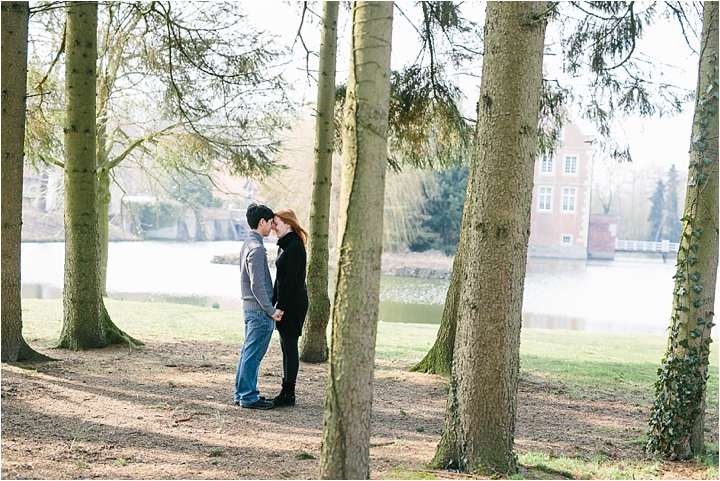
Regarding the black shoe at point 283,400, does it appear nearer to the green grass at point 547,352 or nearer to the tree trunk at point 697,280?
the green grass at point 547,352

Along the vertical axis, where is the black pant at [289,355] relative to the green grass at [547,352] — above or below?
above

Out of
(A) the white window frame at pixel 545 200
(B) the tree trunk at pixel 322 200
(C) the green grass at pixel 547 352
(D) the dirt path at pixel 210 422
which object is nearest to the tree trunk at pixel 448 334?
(D) the dirt path at pixel 210 422

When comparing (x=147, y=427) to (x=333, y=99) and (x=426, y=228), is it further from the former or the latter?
(x=426, y=228)

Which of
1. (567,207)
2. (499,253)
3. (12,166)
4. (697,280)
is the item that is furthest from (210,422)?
(567,207)

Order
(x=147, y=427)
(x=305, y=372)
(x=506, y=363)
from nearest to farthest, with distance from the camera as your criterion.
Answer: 1. (x=506, y=363)
2. (x=147, y=427)
3. (x=305, y=372)

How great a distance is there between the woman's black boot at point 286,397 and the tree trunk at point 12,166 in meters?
2.58

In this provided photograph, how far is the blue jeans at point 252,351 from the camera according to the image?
5.50m

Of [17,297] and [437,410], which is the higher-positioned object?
[17,297]

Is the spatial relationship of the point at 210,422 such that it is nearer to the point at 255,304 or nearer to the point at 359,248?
the point at 255,304

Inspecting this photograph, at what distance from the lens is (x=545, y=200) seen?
192 ft

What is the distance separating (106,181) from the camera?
52.6 feet

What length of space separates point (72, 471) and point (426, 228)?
3543cm

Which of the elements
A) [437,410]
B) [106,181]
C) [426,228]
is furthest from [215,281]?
[437,410]

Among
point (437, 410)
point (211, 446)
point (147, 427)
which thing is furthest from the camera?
point (437, 410)
